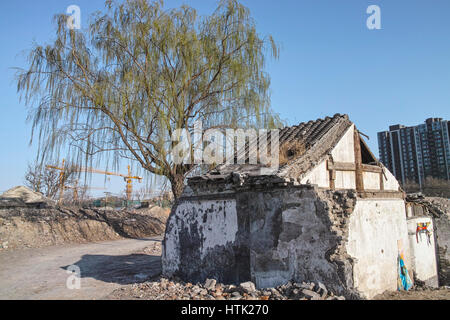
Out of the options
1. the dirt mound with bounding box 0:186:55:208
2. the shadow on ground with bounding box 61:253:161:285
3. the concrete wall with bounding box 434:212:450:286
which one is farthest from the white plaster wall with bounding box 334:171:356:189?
the dirt mound with bounding box 0:186:55:208

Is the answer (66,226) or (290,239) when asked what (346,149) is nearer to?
(290,239)

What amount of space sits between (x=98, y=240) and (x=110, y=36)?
10.7m

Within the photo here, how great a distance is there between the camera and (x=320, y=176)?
821 centimetres

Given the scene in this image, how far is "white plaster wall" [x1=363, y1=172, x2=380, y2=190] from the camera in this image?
9656 mm

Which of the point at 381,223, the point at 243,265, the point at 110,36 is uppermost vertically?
the point at 110,36

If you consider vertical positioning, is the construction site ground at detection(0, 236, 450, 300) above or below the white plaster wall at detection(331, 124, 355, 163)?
below

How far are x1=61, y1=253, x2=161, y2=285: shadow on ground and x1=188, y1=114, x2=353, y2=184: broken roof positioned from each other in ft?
9.83

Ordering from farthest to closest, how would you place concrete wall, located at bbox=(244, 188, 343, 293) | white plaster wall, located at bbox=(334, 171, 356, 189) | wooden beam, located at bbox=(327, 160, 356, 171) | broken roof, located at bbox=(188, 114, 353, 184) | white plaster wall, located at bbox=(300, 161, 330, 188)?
white plaster wall, located at bbox=(334, 171, 356, 189) → wooden beam, located at bbox=(327, 160, 356, 171) → white plaster wall, located at bbox=(300, 161, 330, 188) → broken roof, located at bbox=(188, 114, 353, 184) → concrete wall, located at bbox=(244, 188, 343, 293)

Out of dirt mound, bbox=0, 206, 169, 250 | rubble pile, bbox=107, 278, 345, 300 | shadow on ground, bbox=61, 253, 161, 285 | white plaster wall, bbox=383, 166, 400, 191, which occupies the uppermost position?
white plaster wall, bbox=383, 166, 400, 191

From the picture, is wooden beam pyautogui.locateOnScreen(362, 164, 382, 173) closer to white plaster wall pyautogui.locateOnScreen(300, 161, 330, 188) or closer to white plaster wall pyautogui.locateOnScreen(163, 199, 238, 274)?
white plaster wall pyautogui.locateOnScreen(300, 161, 330, 188)

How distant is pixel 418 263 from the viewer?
9703mm
